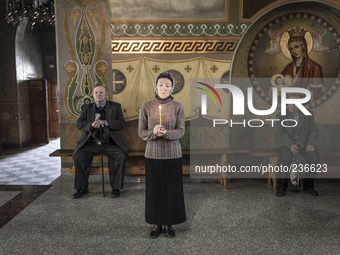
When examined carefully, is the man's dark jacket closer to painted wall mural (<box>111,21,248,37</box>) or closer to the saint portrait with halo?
painted wall mural (<box>111,21,248,37</box>)

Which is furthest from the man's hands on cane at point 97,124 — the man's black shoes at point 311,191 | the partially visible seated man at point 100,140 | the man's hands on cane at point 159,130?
the man's black shoes at point 311,191

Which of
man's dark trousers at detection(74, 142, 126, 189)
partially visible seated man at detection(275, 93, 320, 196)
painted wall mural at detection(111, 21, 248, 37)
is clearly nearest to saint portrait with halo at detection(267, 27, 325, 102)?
partially visible seated man at detection(275, 93, 320, 196)

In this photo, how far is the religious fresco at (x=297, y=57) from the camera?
519 cm

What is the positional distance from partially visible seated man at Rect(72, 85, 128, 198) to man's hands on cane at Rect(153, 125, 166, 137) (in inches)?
68.6

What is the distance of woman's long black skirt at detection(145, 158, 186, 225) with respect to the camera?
10.4 ft

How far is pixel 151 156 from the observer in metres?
3.17

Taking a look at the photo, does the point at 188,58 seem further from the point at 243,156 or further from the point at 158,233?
the point at 158,233

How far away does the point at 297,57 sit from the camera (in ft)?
17.2

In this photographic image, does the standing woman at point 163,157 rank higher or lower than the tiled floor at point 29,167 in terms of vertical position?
higher

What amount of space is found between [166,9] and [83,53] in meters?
1.56

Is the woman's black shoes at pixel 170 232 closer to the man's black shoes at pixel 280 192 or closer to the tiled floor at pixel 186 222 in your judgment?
the tiled floor at pixel 186 222

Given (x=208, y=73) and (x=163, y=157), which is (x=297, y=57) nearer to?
(x=208, y=73)

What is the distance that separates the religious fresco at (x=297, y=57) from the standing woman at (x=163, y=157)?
2.56 meters

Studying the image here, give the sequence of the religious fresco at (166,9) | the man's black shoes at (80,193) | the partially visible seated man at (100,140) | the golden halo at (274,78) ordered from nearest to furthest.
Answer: the man's black shoes at (80,193) < the partially visible seated man at (100,140) < the religious fresco at (166,9) < the golden halo at (274,78)
